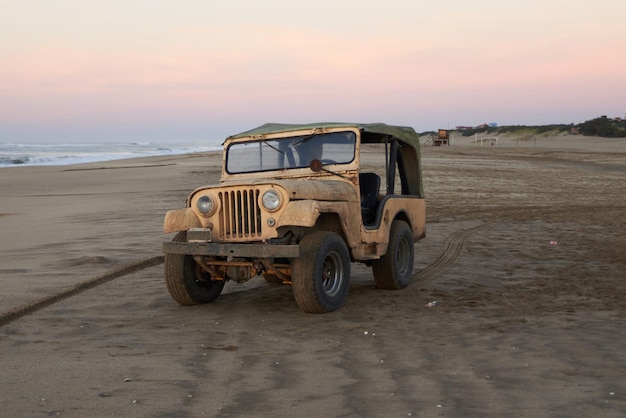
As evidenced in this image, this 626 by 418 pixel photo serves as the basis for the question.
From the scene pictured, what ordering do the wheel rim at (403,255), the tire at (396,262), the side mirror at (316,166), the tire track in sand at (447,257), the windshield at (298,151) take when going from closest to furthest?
1. the side mirror at (316,166)
2. the windshield at (298,151)
3. the tire at (396,262)
4. the wheel rim at (403,255)
5. the tire track in sand at (447,257)

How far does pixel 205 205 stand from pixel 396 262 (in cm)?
240

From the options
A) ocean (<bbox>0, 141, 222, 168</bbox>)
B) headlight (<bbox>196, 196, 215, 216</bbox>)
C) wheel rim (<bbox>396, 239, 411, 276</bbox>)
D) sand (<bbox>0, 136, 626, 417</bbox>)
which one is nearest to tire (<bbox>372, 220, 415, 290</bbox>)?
wheel rim (<bbox>396, 239, 411, 276</bbox>)

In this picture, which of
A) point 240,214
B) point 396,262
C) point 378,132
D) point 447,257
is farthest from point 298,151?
point 447,257

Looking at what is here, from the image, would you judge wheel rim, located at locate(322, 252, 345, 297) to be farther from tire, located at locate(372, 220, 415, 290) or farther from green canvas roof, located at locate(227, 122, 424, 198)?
green canvas roof, located at locate(227, 122, 424, 198)

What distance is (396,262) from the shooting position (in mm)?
8758

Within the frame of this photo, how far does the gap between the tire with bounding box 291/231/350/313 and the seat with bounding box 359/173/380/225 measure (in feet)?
4.48

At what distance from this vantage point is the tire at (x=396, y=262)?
8.66 metres

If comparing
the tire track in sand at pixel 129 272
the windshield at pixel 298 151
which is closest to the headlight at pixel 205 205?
the windshield at pixel 298 151

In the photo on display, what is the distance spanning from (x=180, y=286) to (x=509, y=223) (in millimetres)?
9277

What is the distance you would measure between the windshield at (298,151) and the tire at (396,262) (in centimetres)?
115

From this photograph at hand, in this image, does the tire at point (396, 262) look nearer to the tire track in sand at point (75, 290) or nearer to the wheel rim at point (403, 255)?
the wheel rim at point (403, 255)

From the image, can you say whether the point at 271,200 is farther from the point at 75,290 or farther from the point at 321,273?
the point at 75,290

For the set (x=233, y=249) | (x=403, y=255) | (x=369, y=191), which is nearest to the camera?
(x=233, y=249)

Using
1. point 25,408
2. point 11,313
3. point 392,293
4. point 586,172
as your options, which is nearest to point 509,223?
point 392,293
